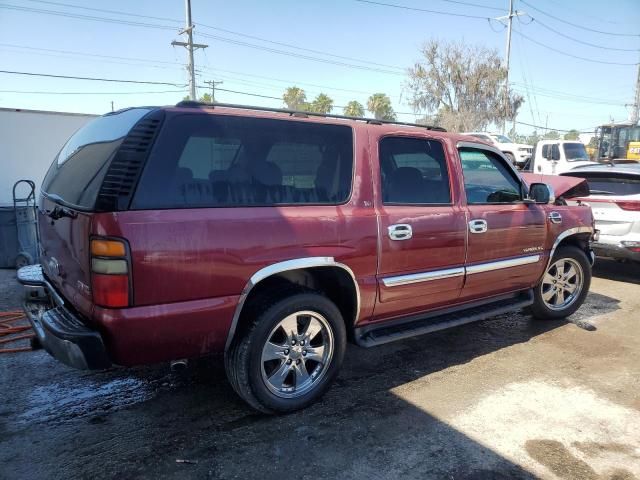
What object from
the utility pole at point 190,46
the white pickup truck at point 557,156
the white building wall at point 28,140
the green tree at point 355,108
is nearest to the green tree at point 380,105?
the green tree at point 355,108

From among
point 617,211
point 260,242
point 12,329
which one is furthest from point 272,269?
point 617,211

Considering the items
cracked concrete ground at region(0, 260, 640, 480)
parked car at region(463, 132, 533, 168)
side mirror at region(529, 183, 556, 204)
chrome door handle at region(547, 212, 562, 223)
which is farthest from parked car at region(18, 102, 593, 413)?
parked car at region(463, 132, 533, 168)

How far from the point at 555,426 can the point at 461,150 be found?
7.09 ft

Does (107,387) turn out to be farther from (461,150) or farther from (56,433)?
(461,150)

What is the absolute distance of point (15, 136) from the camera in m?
9.70

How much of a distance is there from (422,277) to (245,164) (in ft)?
5.16

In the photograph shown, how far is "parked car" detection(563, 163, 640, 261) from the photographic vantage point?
637cm

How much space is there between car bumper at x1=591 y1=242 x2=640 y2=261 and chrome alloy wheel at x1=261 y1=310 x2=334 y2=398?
4867 millimetres

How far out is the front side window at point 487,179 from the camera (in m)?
4.09

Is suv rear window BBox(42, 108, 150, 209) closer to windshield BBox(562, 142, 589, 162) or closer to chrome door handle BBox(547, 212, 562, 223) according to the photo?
chrome door handle BBox(547, 212, 562, 223)

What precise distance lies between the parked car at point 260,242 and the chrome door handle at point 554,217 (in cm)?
65

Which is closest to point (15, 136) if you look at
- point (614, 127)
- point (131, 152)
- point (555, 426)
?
point (131, 152)

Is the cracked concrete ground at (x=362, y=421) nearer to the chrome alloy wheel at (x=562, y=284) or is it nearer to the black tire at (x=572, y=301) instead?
the black tire at (x=572, y=301)

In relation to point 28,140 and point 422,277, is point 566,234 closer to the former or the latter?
point 422,277
